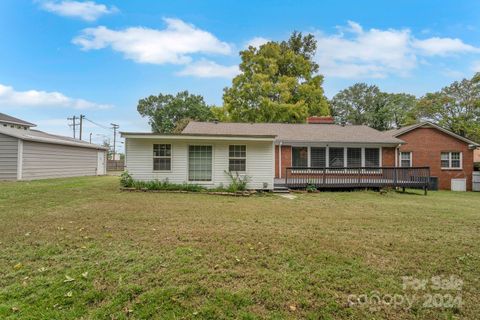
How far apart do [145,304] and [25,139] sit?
53.5ft

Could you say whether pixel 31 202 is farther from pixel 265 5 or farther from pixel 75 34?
pixel 265 5

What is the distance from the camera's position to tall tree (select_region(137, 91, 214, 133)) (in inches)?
1984

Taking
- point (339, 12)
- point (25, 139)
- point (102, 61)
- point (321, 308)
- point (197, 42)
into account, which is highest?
point (339, 12)

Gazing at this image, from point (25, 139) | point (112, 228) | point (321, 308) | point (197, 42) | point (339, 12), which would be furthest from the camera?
point (197, 42)

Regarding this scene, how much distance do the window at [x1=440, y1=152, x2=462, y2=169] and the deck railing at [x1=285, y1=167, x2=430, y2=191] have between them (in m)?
6.17

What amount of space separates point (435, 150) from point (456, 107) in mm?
17585

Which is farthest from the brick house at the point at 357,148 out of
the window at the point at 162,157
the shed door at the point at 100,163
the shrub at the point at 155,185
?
the shed door at the point at 100,163

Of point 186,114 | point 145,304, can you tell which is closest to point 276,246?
point 145,304

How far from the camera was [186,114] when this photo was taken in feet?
167

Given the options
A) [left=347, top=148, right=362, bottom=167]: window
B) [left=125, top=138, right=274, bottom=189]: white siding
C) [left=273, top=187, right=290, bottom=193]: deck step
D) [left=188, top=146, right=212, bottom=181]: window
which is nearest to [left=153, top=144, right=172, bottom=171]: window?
[left=125, top=138, right=274, bottom=189]: white siding

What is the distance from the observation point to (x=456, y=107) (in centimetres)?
2931

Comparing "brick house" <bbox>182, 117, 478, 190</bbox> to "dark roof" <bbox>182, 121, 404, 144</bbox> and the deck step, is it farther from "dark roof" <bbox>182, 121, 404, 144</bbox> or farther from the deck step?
the deck step

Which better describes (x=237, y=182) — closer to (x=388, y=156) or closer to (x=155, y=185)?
(x=155, y=185)

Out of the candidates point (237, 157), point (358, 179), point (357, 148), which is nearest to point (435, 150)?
point (357, 148)
